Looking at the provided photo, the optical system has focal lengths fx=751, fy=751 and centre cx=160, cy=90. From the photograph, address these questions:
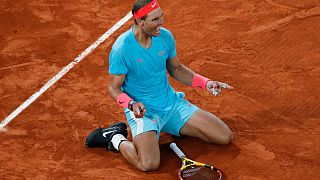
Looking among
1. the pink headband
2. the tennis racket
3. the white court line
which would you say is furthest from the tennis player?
the white court line

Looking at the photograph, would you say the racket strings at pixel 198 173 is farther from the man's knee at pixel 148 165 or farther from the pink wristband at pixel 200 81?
the pink wristband at pixel 200 81

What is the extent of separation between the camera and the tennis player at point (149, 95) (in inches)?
331

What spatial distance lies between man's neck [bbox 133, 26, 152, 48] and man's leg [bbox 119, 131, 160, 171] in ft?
3.33

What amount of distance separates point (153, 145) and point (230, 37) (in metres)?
3.04

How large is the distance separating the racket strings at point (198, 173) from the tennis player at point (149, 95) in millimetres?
387

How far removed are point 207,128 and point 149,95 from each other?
78 cm

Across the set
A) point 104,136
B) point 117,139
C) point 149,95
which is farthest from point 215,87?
point 104,136

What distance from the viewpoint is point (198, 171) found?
27.2 ft

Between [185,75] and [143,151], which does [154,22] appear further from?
[143,151]

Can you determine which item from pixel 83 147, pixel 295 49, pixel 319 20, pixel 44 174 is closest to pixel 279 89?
pixel 295 49

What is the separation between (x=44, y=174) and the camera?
8.60 metres

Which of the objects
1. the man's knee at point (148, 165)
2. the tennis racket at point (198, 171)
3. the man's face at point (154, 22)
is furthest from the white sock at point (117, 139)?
the man's face at point (154, 22)

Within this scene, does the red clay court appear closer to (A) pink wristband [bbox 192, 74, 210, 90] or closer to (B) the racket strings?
(B) the racket strings

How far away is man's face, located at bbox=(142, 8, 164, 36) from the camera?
27.0 feet
